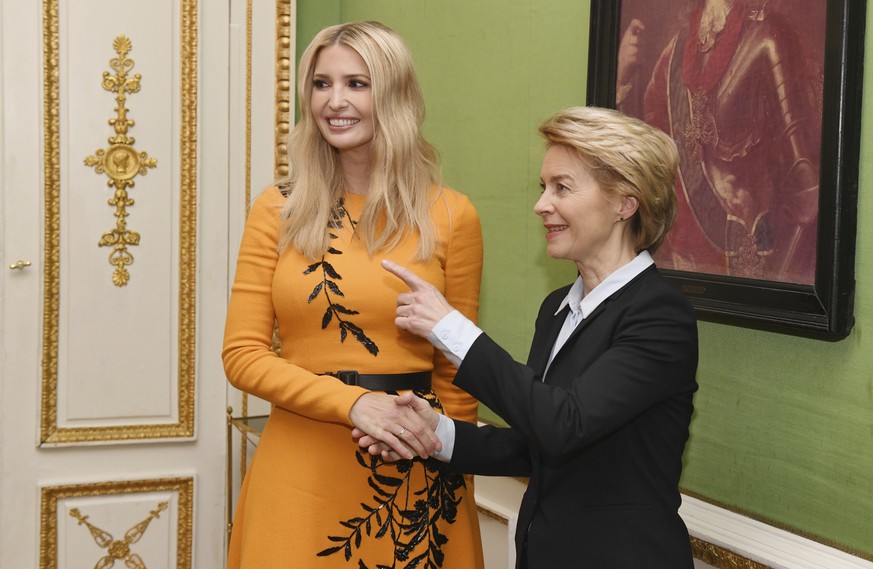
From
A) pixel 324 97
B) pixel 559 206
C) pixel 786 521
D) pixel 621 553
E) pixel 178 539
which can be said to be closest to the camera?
pixel 621 553

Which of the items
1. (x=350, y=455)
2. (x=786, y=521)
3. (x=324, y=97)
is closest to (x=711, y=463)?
(x=786, y=521)

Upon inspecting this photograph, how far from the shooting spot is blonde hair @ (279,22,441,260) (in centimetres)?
206

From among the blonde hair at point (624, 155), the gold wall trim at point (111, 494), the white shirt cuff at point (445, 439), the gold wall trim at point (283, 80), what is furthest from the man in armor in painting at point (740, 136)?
the gold wall trim at point (111, 494)

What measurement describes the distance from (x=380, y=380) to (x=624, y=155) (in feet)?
2.33

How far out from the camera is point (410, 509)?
2.01m

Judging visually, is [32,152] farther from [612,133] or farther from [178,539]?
[612,133]

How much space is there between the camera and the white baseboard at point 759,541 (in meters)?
1.81

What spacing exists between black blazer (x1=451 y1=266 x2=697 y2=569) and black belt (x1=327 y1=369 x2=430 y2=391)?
422 mm

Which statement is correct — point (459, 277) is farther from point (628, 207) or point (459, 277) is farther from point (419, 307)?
point (628, 207)

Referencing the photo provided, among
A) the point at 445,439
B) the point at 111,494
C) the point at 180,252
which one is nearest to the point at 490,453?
the point at 445,439

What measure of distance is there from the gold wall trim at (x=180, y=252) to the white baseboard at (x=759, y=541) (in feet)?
6.89

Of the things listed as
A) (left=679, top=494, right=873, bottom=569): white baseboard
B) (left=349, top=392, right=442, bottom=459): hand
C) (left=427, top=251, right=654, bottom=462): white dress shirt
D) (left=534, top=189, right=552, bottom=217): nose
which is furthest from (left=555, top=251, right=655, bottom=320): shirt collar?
(left=679, top=494, right=873, bottom=569): white baseboard

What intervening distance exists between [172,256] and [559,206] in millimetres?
2282

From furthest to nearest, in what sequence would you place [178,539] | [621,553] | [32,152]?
1. [178,539]
2. [32,152]
3. [621,553]
